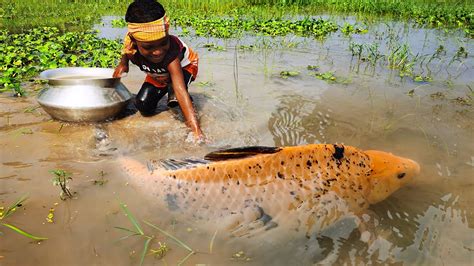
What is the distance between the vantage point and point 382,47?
21.7ft

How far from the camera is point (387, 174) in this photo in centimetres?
242

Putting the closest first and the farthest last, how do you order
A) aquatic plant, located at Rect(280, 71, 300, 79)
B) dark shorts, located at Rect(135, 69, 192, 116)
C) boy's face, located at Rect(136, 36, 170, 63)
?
1. boy's face, located at Rect(136, 36, 170, 63)
2. dark shorts, located at Rect(135, 69, 192, 116)
3. aquatic plant, located at Rect(280, 71, 300, 79)

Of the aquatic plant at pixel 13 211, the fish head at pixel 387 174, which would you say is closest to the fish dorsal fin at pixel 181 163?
the aquatic plant at pixel 13 211

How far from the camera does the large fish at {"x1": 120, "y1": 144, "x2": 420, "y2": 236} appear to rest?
83.7 inches

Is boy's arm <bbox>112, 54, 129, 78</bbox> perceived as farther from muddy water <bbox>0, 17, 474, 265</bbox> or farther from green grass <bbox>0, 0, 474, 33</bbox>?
green grass <bbox>0, 0, 474, 33</bbox>

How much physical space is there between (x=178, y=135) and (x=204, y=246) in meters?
1.58

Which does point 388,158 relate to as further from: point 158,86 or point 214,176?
point 158,86

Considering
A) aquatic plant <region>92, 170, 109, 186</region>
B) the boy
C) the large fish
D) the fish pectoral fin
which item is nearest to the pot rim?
the boy

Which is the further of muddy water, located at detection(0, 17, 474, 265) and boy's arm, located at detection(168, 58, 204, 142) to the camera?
boy's arm, located at detection(168, 58, 204, 142)

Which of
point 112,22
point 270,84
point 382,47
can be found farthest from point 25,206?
point 112,22

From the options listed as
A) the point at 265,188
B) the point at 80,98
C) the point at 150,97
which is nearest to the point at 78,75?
the point at 80,98

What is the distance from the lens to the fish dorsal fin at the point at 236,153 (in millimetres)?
2146

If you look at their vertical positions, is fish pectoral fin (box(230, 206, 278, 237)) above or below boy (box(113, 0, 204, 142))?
below

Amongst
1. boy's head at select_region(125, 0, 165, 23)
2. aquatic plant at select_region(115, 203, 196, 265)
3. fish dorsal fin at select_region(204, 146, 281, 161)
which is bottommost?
aquatic plant at select_region(115, 203, 196, 265)
